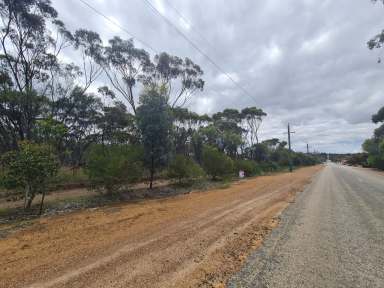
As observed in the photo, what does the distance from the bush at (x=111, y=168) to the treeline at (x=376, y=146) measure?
43131mm

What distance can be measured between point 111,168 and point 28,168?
395cm

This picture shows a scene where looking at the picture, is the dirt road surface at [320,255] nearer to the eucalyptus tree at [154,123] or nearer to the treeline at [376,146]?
the eucalyptus tree at [154,123]

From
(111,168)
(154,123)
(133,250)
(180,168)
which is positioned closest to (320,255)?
(133,250)

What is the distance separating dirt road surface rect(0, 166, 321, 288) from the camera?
370cm

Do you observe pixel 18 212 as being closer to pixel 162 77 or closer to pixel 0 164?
pixel 0 164

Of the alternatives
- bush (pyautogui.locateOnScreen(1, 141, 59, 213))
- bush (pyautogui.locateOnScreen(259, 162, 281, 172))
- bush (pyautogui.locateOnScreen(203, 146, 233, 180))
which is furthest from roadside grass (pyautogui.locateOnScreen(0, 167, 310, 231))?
bush (pyautogui.locateOnScreen(259, 162, 281, 172))

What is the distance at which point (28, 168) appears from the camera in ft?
29.4

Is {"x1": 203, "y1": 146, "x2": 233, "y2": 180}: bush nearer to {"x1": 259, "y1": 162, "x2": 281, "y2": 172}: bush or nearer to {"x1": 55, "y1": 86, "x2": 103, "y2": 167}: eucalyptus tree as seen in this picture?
{"x1": 55, "y1": 86, "x2": 103, "y2": 167}: eucalyptus tree

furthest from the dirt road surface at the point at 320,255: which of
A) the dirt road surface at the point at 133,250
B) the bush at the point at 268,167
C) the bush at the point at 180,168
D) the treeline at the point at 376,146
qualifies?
the treeline at the point at 376,146

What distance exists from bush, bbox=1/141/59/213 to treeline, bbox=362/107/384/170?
A: 156ft

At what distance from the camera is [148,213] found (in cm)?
884

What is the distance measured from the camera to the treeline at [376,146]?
41.5 meters

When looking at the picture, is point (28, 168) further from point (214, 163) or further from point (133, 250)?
point (214, 163)

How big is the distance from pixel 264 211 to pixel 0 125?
2614cm
